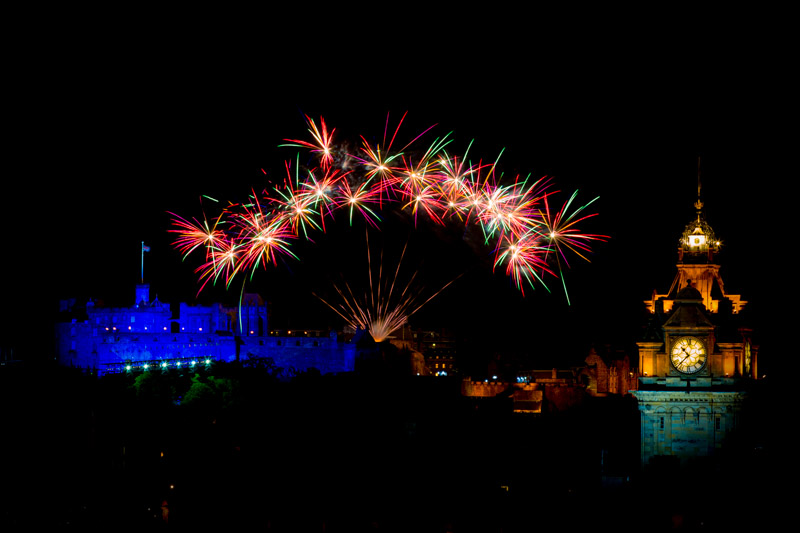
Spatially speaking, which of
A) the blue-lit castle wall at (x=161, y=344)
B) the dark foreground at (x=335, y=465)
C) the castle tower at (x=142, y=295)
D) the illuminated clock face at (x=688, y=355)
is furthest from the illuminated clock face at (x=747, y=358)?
the castle tower at (x=142, y=295)

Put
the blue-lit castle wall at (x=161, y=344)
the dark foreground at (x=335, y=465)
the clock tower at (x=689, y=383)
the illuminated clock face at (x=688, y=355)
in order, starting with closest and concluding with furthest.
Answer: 1. the dark foreground at (x=335, y=465)
2. the clock tower at (x=689, y=383)
3. the illuminated clock face at (x=688, y=355)
4. the blue-lit castle wall at (x=161, y=344)

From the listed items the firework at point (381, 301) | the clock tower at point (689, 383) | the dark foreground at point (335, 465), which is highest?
the firework at point (381, 301)

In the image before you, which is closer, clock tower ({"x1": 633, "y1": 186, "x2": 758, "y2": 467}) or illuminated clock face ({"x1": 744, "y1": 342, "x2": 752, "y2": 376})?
clock tower ({"x1": 633, "y1": 186, "x2": 758, "y2": 467})

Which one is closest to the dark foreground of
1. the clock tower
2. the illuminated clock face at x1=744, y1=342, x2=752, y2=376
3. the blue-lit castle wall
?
the clock tower

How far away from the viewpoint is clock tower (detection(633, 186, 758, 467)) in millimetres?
27781

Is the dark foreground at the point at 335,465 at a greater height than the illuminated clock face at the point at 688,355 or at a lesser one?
lesser

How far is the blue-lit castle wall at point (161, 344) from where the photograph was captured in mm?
62531

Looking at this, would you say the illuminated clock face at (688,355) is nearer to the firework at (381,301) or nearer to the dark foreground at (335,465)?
the dark foreground at (335,465)

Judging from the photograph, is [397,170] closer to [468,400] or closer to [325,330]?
[468,400]

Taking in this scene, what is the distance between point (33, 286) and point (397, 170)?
122ft

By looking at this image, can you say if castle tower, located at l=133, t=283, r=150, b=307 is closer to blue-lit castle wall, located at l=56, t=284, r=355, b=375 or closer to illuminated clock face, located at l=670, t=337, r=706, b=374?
blue-lit castle wall, located at l=56, t=284, r=355, b=375

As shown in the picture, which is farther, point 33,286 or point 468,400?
point 33,286

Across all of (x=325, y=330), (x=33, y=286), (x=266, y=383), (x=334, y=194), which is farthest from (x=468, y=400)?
(x=33, y=286)

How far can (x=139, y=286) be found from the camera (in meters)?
67.4
